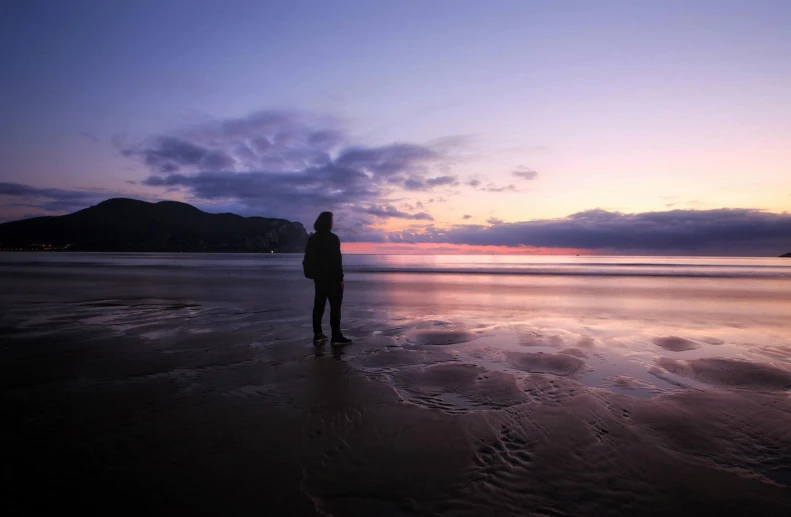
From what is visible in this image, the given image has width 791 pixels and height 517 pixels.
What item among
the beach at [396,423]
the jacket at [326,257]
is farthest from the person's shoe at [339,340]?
the jacket at [326,257]

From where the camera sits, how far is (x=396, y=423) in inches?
166

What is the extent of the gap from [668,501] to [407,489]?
6.34 feet

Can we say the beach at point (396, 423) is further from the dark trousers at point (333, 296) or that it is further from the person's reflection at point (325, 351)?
the dark trousers at point (333, 296)

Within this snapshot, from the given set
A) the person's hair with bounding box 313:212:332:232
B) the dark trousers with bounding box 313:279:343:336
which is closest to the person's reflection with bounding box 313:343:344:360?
the dark trousers with bounding box 313:279:343:336

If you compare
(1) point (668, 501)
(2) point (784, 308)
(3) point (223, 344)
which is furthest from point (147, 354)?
A: (2) point (784, 308)

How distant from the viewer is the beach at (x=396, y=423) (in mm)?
2889

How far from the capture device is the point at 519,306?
1491cm

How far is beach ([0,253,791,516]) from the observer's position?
2.89m

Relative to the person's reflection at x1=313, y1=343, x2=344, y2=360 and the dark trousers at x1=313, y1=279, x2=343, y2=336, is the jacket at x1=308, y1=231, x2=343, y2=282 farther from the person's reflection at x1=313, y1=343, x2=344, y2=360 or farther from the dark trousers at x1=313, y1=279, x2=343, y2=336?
the person's reflection at x1=313, y1=343, x2=344, y2=360

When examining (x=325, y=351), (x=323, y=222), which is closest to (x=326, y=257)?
(x=323, y=222)

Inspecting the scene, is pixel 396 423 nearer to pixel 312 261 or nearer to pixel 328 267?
pixel 328 267

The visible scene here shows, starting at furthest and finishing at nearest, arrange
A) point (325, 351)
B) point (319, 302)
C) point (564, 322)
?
point (564, 322) < point (319, 302) < point (325, 351)

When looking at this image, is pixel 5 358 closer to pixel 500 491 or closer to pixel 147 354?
pixel 147 354

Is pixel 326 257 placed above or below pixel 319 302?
above
